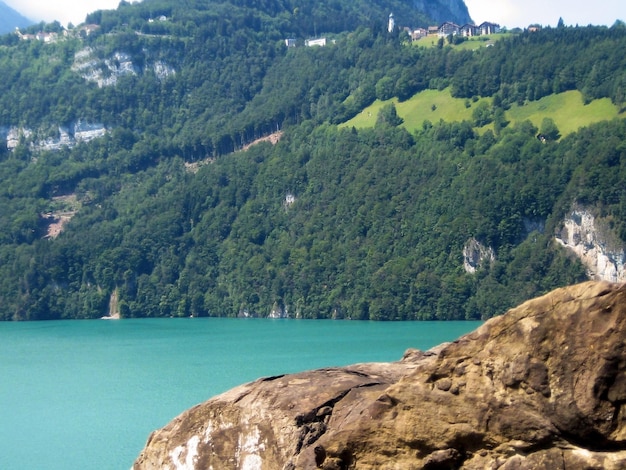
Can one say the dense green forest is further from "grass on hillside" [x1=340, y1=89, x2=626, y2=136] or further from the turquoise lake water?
the turquoise lake water

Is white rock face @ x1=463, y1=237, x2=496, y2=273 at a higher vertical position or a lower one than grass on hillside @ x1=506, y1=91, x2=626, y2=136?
lower

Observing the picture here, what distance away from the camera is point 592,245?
14800 centimetres

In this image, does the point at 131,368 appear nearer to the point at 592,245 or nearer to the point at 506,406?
the point at 592,245

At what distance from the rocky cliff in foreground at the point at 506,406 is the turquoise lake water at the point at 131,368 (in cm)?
3543

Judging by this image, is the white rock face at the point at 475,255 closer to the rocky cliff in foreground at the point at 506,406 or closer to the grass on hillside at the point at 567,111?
the grass on hillside at the point at 567,111

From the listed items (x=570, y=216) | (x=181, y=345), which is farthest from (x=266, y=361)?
(x=570, y=216)

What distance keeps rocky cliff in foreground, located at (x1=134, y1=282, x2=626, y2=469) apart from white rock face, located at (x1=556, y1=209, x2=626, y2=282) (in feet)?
451

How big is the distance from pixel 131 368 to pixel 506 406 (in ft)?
278

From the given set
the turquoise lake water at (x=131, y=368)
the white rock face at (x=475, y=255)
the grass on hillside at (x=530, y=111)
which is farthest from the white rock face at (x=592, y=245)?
the turquoise lake water at (x=131, y=368)

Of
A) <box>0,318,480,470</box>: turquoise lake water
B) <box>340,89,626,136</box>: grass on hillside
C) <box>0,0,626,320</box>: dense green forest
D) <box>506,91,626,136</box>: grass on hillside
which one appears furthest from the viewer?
<box>340,89,626,136</box>: grass on hillside

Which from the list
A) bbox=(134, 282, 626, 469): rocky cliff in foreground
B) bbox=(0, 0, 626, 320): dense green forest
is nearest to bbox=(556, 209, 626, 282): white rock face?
bbox=(0, 0, 626, 320): dense green forest

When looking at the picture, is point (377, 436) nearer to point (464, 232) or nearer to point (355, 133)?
point (464, 232)

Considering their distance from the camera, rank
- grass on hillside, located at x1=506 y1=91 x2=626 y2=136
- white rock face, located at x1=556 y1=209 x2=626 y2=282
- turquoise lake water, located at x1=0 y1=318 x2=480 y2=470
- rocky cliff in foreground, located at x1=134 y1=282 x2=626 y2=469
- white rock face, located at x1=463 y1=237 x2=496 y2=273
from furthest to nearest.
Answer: grass on hillside, located at x1=506 y1=91 x2=626 y2=136 → white rock face, located at x1=463 y1=237 x2=496 y2=273 → white rock face, located at x1=556 y1=209 x2=626 y2=282 → turquoise lake water, located at x1=0 y1=318 x2=480 y2=470 → rocky cliff in foreground, located at x1=134 y1=282 x2=626 y2=469

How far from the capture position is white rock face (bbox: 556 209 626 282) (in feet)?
477
